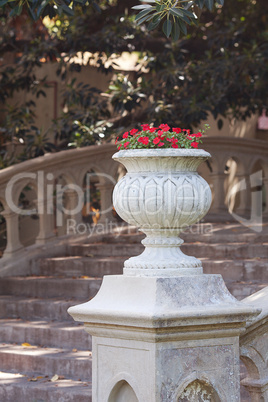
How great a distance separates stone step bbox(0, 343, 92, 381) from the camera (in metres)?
6.17

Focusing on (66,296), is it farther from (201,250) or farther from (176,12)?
(176,12)

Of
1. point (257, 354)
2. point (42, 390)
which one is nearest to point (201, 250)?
point (42, 390)

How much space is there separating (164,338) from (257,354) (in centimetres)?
96

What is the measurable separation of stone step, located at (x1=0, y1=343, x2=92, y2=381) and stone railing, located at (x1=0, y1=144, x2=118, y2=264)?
2.19 m

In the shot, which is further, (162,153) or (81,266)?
(81,266)

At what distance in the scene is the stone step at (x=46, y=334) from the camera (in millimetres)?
6680

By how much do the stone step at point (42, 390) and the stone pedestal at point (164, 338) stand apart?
1767 mm

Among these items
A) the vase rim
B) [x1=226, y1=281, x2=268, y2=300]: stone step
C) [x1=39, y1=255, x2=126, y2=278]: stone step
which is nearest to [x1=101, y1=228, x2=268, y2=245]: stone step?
[x1=39, y1=255, x2=126, y2=278]: stone step

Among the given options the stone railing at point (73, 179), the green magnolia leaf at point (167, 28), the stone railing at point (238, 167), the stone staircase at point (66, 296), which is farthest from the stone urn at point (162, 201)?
the stone railing at point (238, 167)

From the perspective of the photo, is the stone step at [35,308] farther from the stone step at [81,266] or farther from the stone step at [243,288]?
the stone step at [243,288]

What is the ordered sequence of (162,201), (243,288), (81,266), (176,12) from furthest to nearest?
1. (81,266)
2. (243,288)
3. (176,12)
4. (162,201)

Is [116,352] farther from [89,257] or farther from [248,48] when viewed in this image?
[248,48]

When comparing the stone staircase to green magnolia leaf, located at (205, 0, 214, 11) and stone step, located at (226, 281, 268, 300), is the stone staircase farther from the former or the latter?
green magnolia leaf, located at (205, 0, 214, 11)

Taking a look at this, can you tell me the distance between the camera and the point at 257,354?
4.40 m
